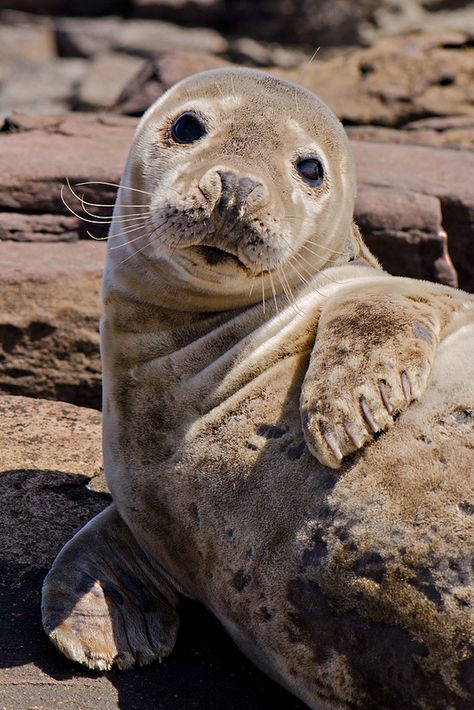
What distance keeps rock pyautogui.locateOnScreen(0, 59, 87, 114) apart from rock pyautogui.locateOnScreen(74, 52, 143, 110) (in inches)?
11.7

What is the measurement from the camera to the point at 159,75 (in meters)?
9.09

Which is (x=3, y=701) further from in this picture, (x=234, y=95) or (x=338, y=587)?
(x=234, y=95)

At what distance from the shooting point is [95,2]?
1781 centimetres

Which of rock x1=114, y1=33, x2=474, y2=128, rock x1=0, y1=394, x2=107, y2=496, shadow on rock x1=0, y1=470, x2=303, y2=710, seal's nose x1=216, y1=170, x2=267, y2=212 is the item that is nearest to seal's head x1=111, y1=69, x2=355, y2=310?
seal's nose x1=216, y1=170, x2=267, y2=212

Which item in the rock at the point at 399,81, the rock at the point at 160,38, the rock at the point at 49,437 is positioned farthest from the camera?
the rock at the point at 160,38

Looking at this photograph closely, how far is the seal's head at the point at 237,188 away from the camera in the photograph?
3410 millimetres

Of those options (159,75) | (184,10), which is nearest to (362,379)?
(159,75)

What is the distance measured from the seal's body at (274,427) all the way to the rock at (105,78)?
1239 centimetres

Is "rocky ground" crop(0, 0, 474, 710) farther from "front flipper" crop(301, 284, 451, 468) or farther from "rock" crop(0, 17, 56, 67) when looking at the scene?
"rock" crop(0, 17, 56, 67)

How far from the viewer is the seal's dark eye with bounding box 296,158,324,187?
3877 millimetres

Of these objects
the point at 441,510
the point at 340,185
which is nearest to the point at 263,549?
the point at 441,510

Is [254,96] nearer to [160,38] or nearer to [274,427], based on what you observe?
[274,427]

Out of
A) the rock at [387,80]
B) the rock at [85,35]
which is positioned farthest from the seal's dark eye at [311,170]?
the rock at [85,35]

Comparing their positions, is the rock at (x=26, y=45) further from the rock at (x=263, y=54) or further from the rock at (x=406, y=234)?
the rock at (x=406, y=234)
